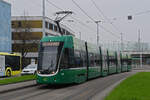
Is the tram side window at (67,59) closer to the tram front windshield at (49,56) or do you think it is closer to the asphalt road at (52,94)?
the tram front windshield at (49,56)

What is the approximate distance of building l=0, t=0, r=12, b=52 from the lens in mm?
46875

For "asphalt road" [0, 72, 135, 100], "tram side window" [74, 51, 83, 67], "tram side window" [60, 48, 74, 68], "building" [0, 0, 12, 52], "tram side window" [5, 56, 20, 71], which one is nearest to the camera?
"asphalt road" [0, 72, 135, 100]

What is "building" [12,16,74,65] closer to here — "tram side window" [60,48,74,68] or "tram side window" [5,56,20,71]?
"tram side window" [5,56,20,71]

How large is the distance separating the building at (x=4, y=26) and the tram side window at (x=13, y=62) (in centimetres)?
1271

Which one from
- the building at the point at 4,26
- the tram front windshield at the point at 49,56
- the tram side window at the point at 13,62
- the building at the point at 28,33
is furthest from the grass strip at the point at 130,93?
the building at the point at 28,33

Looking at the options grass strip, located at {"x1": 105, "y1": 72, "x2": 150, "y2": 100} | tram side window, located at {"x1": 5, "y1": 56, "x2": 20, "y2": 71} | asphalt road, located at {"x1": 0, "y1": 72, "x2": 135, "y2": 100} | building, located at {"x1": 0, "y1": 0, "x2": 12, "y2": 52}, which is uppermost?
building, located at {"x1": 0, "y1": 0, "x2": 12, "y2": 52}

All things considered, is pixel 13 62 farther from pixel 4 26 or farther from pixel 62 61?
pixel 62 61

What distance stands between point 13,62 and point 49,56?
54.6 ft

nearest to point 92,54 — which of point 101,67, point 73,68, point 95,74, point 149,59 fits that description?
point 95,74

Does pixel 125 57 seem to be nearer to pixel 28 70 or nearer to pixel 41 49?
pixel 28 70

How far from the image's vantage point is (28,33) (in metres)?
57.7

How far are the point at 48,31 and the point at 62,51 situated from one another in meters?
52.6

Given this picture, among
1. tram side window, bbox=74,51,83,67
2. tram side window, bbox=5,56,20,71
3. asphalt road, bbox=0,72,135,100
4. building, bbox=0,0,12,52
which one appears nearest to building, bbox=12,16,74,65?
building, bbox=0,0,12,52

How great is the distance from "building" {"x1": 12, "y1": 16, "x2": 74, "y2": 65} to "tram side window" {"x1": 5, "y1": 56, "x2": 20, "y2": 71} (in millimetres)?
21132
